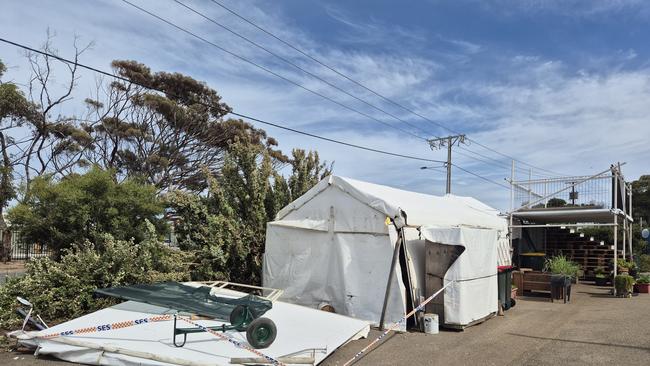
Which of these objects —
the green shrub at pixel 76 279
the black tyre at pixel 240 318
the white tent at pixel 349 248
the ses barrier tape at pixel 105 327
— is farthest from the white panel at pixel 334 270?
the ses barrier tape at pixel 105 327

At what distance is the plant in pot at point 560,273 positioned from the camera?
13.6 m

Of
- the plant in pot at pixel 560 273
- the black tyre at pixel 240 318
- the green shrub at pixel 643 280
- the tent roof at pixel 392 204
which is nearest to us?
the black tyre at pixel 240 318

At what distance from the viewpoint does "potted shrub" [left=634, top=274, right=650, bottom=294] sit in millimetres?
15539

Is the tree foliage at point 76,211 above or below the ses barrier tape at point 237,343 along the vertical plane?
above

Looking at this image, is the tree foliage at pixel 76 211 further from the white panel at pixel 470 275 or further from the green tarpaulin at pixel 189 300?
the white panel at pixel 470 275

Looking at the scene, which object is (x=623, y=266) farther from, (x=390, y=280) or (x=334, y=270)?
(x=334, y=270)

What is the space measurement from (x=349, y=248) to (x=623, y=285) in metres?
9.21

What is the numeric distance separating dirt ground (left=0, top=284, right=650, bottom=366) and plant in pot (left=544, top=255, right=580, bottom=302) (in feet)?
6.66

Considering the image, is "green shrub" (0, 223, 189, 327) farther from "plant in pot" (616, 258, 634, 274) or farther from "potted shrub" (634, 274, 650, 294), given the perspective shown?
"potted shrub" (634, 274, 650, 294)

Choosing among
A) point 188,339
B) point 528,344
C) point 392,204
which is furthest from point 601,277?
point 188,339

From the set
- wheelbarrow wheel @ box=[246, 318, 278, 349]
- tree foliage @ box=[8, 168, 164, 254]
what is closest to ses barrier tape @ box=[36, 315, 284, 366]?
wheelbarrow wheel @ box=[246, 318, 278, 349]

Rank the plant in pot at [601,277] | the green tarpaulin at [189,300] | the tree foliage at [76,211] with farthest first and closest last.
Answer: the plant in pot at [601,277]
the tree foliage at [76,211]
the green tarpaulin at [189,300]

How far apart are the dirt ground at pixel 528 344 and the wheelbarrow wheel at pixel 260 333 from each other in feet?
2.99

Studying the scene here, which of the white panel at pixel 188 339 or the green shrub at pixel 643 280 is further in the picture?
the green shrub at pixel 643 280
